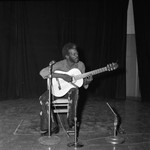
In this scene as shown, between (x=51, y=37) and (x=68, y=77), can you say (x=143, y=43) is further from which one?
(x=68, y=77)

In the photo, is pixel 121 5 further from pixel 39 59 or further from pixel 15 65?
pixel 15 65

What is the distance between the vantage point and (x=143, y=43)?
5.75 meters

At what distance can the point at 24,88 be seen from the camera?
235 inches

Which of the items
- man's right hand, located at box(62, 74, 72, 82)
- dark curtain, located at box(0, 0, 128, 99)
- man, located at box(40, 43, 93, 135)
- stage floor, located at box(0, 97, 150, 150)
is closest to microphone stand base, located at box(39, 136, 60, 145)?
stage floor, located at box(0, 97, 150, 150)

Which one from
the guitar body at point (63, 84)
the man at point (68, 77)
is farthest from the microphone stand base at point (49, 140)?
the guitar body at point (63, 84)

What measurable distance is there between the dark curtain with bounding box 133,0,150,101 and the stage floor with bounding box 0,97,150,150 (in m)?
0.50

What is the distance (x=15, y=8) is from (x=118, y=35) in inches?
99.0

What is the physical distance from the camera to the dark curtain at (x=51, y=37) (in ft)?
18.8

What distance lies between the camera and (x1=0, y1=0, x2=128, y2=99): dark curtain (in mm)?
5727

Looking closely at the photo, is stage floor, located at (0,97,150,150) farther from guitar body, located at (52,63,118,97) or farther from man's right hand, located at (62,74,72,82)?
man's right hand, located at (62,74,72,82)

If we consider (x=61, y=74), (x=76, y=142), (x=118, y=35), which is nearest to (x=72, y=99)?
(x=61, y=74)

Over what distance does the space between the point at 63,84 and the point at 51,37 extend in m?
2.58

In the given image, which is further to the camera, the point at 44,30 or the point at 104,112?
the point at 44,30

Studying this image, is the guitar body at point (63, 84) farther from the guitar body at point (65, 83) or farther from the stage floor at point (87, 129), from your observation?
the stage floor at point (87, 129)
